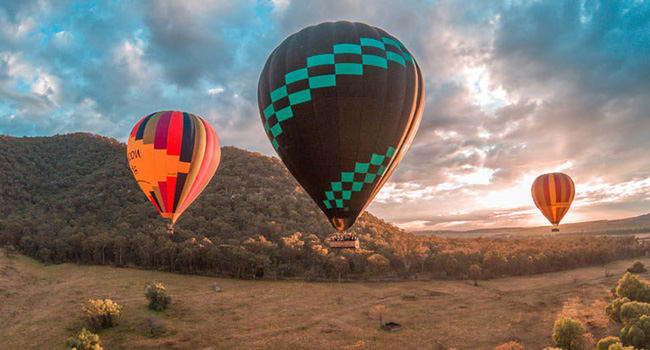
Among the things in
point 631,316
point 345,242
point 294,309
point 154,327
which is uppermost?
point 345,242

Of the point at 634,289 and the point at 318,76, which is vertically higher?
the point at 318,76

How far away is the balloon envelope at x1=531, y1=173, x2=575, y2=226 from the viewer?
4631 centimetres

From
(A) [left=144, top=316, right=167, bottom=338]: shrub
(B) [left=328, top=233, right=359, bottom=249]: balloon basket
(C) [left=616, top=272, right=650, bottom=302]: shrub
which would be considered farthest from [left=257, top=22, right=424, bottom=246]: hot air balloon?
(C) [left=616, top=272, right=650, bottom=302]: shrub

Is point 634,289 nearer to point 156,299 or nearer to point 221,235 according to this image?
point 156,299

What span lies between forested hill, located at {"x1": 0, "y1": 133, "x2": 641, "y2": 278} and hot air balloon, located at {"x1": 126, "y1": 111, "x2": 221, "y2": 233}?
31.7 meters

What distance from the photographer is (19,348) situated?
84.9ft

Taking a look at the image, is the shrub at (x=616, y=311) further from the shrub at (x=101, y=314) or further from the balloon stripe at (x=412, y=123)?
the shrub at (x=101, y=314)

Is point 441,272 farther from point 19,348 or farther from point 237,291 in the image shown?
point 19,348

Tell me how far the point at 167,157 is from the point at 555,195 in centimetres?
4910

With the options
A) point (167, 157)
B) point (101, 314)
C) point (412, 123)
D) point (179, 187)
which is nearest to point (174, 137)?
point (167, 157)

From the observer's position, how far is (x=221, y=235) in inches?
2911

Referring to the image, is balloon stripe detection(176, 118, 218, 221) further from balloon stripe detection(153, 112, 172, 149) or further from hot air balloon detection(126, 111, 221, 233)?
balloon stripe detection(153, 112, 172, 149)

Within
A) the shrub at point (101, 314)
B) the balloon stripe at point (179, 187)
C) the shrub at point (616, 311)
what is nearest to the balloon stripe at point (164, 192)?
the balloon stripe at point (179, 187)

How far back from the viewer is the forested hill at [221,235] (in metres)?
59.7
